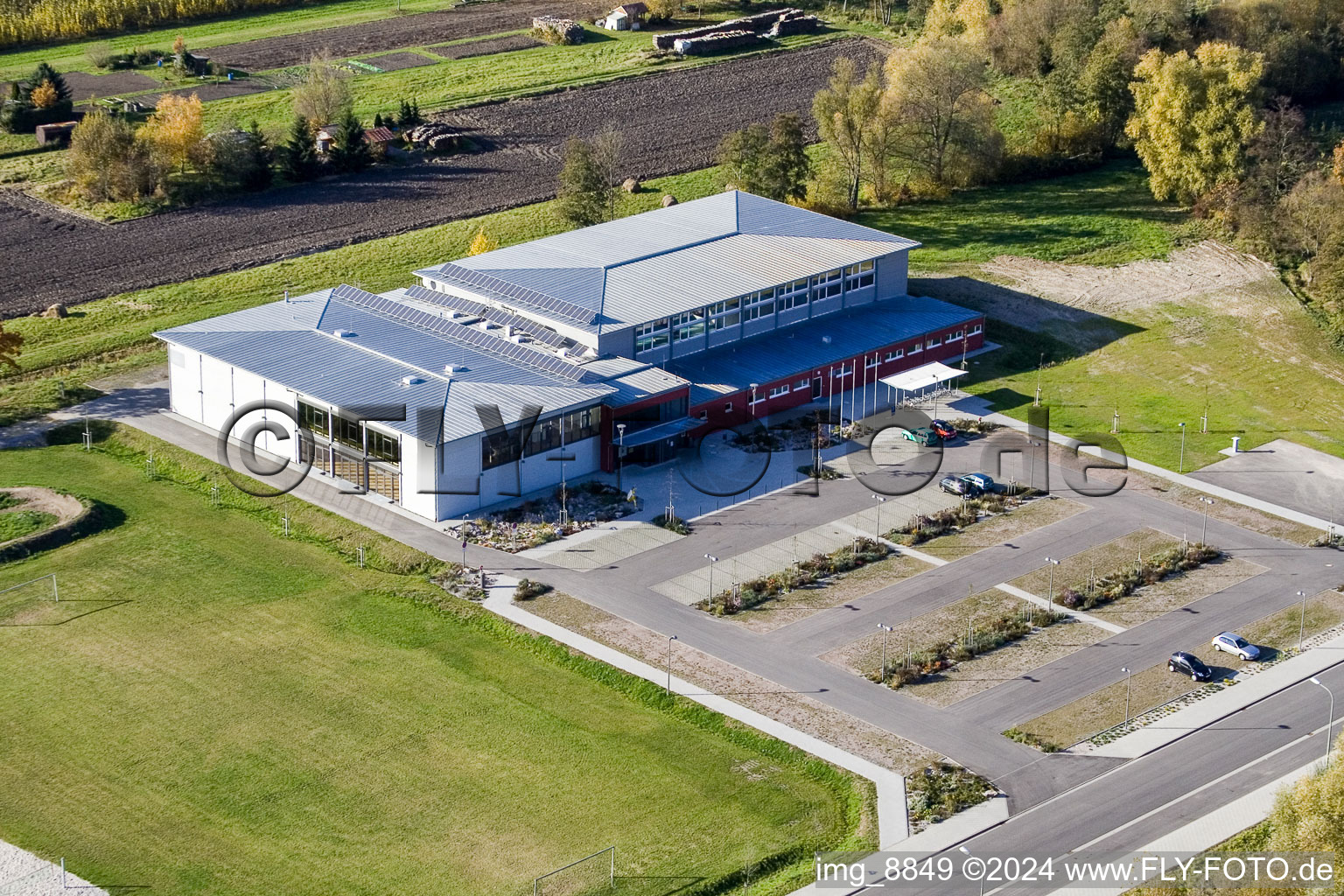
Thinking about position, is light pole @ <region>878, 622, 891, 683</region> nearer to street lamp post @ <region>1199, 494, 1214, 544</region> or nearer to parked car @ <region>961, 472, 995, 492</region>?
parked car @ <region>961, 472, 995, 492</region>

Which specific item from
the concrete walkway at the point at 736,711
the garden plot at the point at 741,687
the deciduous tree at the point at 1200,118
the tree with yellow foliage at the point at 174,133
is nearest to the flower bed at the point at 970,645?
the garden plot at the point at 741,687

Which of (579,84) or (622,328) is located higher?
(579,84)

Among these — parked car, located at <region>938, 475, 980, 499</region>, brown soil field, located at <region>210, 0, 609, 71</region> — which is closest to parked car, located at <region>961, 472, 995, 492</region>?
parked car, located at <region>938, 475, 980, 499</region>

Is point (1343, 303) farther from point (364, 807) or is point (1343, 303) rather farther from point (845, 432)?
point (364, 807)

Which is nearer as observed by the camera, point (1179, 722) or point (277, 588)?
point (1179, 722)

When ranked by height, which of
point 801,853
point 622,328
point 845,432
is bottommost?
point 801,853

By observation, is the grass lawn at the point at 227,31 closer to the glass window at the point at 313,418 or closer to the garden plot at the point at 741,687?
the glass window at the point at 313,418

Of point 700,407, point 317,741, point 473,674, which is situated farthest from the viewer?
point 700,407

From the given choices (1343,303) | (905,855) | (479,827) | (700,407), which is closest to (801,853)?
(905,855)
